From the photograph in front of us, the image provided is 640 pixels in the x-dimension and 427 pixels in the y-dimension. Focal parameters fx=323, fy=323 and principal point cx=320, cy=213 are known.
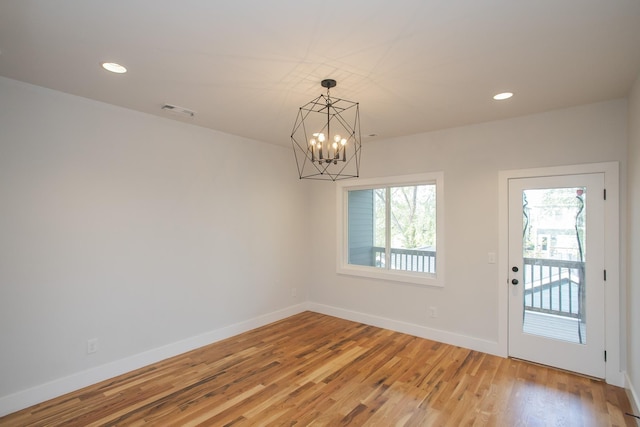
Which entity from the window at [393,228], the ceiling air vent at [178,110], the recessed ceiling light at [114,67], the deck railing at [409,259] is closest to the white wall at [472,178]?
the window at [393,228]

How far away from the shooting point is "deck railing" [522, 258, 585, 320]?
10.9 ft

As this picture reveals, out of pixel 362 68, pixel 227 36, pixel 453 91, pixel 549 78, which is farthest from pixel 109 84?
pixel 549 78

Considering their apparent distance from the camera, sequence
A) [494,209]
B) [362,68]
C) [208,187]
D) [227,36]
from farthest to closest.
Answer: [208,187] → [494,209] → [362,68] → [227,36]

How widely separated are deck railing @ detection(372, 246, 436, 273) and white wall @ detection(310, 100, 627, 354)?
0.89ft

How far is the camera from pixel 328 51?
2211 millimetres

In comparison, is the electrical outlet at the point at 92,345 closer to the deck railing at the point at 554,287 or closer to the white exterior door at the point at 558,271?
the white exterior door at the point at 558,271

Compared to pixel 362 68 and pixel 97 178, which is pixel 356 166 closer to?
pixel 362 68

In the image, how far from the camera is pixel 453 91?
9.62 ft

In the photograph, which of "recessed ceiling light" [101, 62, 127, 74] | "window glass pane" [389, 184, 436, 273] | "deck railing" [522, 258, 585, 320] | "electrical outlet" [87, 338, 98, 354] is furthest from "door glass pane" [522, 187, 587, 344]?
"electrical outlet" [87, 338, 98, 354]

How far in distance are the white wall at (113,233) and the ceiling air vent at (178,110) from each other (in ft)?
1.04

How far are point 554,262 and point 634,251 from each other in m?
0.76

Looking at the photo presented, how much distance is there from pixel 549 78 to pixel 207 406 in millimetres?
3958

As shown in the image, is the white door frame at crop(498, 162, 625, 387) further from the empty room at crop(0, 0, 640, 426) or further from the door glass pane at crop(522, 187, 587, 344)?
the door glass pane at crop(522, 187, 587, 344)

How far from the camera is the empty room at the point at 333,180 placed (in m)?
2.08
